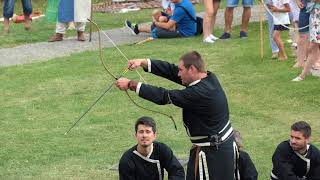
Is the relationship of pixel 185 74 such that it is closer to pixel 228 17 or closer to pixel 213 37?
pixel 228 17

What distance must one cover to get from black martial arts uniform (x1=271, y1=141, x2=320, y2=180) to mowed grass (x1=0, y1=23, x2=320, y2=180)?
0.54 m

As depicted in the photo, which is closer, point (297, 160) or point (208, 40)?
point (297, 160)

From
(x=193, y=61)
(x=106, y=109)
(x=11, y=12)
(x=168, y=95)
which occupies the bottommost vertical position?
(x=11, y=12)

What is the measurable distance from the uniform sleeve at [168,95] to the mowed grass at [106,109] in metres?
1.96

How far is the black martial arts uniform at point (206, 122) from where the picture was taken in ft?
19.3

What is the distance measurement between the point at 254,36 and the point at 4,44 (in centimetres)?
457

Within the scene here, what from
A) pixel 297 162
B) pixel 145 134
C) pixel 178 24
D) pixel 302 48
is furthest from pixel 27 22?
pixel 297 162

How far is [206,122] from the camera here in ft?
19.8

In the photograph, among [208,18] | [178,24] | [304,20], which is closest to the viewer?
[304,20]

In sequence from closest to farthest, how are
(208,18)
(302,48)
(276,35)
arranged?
(302,48) → (276,35) → (208,18)

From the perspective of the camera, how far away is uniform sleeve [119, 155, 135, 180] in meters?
6.86

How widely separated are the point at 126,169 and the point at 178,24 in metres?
8.26

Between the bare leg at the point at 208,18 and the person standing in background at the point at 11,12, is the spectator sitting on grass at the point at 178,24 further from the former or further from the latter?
the person standing in background at the point at 11,12

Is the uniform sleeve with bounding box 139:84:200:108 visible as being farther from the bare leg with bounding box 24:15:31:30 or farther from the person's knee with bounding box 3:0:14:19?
the bare leg with bounding box 24:15:31:30
